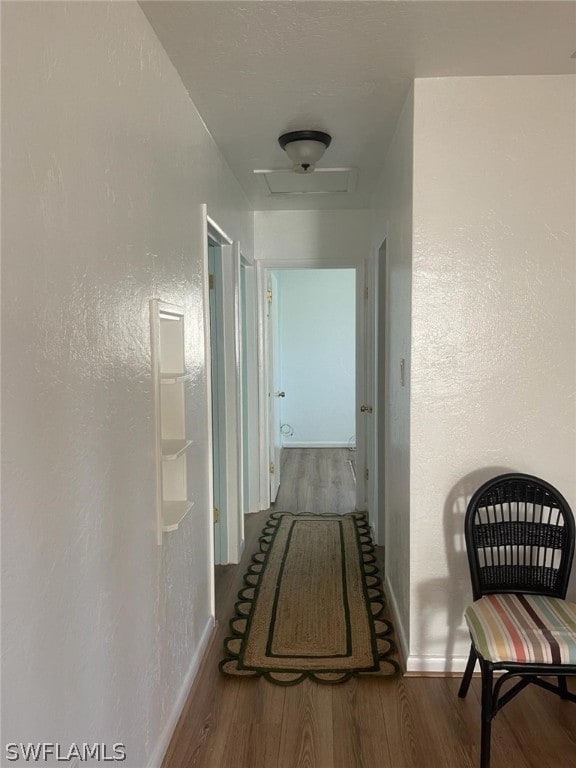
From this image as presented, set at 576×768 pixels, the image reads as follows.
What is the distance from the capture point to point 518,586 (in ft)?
7.20

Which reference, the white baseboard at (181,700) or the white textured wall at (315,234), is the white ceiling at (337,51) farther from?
the white baseboard at (181,700)

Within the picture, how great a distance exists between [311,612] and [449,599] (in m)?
0.84

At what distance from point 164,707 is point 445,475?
1.35 m

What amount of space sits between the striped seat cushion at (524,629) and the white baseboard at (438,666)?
48 cm

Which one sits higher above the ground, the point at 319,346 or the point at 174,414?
the point at 319,346

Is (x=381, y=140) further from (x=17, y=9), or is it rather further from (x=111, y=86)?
(x=17, y=9)

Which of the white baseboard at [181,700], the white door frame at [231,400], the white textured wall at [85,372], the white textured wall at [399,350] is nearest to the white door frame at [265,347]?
the white door frame at [231,400]

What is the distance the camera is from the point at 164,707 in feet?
6.48

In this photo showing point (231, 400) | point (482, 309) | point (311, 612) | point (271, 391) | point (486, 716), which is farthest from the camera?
point (271, 391)

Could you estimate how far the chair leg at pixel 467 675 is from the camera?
216cm

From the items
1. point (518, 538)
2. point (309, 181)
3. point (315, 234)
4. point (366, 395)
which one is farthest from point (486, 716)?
point (315, 234)

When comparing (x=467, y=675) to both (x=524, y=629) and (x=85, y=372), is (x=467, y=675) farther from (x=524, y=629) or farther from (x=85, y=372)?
(x=85, y=372)

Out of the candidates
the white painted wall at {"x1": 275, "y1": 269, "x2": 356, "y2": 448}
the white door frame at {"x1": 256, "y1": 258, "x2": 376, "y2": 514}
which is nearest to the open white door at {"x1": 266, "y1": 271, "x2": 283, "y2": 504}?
the white door frame at {"x1": 256, "y1": 258, "x2": 376, "y2": 514}

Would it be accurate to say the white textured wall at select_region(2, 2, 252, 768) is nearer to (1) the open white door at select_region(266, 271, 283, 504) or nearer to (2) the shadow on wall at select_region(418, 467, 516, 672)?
(2) the shadow on wall at select_region(418, 467, 516, 672)
